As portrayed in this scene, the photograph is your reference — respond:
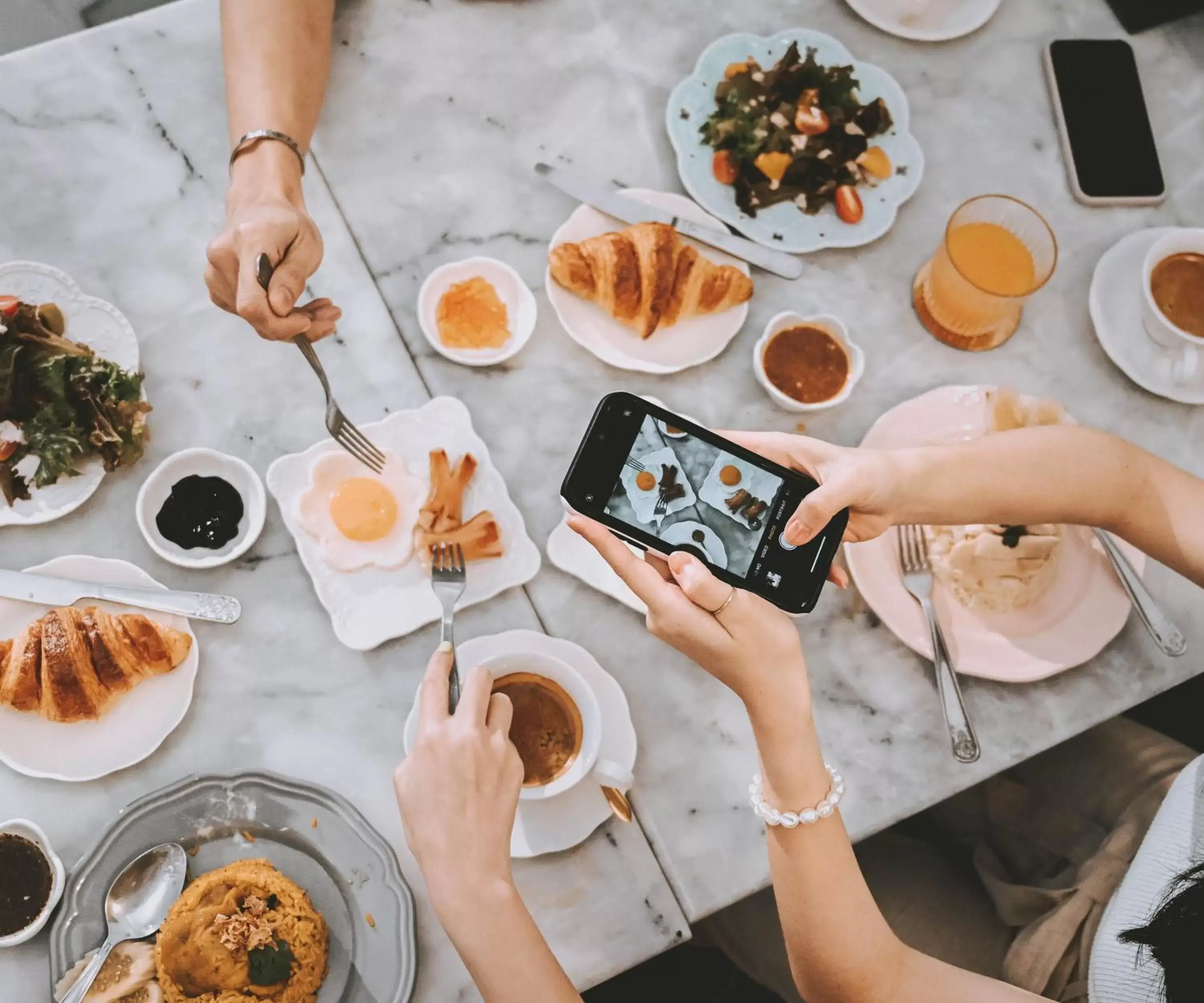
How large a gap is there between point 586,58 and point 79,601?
5.14ft

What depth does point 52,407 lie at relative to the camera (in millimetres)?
1622

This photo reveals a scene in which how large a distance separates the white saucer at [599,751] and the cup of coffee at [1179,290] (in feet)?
4.52

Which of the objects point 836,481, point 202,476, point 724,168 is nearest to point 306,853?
point 202,476

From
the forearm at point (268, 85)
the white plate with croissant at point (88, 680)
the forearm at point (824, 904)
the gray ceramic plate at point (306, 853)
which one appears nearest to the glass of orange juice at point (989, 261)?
the forearm at point (824, 904)

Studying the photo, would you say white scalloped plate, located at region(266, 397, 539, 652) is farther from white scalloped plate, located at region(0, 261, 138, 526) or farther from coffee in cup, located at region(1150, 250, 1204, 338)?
coffee in cup, located at region(1150, 250, 1204, 338)

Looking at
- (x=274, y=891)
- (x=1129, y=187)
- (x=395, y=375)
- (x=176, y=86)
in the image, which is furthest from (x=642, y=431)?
(x=1129, y=187)

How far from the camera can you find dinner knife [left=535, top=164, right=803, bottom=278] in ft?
6.35

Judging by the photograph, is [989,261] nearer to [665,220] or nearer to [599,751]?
[665,220]

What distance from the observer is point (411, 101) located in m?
2.00

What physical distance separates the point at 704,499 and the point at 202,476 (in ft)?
3.19

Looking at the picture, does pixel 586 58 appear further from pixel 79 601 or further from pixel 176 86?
pixel 79 601

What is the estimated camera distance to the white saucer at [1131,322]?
1995mm

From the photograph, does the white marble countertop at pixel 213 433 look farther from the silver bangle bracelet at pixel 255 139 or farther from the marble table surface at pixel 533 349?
the silver bangle bracelet at pixel 255 139

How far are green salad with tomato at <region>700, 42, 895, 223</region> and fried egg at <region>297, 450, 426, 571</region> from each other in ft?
3.19
